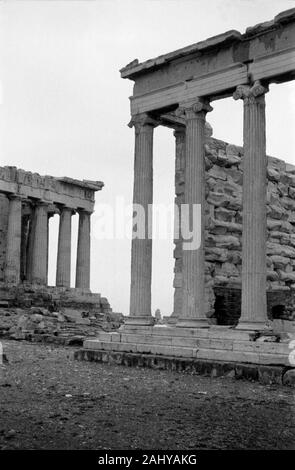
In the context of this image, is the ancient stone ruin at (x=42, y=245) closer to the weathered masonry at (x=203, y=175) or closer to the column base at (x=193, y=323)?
the weathered masonry at (x=203, y=175)

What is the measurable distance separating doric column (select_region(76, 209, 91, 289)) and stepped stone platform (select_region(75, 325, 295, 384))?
2460 cm

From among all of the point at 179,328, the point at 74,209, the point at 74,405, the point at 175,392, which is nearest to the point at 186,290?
the point at 179,328

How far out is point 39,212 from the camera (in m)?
39.2

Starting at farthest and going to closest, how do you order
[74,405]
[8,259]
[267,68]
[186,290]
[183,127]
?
[8,259] < [183,127] < [186,290] < [267,68] < [74,405]

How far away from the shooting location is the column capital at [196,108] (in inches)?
626

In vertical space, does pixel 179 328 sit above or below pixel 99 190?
below

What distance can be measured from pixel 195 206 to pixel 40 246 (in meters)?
24.2

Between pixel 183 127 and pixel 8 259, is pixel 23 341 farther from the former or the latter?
pixel 8 259

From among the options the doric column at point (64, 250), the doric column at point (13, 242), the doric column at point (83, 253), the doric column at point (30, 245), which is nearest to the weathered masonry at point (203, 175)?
the doric column at point (13, 242)

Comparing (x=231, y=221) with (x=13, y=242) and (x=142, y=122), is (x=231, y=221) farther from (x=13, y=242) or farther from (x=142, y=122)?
(x=13, y=242)

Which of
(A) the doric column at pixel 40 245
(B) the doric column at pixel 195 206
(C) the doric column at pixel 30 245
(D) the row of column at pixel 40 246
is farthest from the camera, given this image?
(C) the doric column at pixel 30 245

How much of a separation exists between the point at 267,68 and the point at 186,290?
5.78 metres
